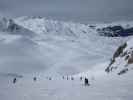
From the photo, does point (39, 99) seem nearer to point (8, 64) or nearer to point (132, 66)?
point (132, 66)

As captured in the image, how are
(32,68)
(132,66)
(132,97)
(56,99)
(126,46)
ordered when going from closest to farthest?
(132,97)
(56,99)
(132,66)
(126,46)
(32,68)

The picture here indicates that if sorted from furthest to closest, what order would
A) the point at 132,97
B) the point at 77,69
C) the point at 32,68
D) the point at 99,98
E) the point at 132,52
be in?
the point at 32,68, the point at 77,69, the point at 132,52, the point at 99,98, the point at 132,97

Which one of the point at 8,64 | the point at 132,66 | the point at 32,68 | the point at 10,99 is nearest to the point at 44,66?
the point at 32,68

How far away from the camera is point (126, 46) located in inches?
2084

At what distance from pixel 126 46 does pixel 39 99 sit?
3750cm

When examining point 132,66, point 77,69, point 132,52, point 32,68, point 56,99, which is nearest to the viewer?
point 56,99

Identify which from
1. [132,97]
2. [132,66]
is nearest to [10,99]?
[132,97]

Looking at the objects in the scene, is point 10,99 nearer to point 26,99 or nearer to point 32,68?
point 26,99

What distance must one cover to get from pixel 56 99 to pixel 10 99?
12.0 feet

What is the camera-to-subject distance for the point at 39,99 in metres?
18.6

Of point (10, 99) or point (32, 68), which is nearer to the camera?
point (10, 99)

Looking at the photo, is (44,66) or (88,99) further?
(44,66)

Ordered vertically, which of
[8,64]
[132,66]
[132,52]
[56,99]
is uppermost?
[8,64]

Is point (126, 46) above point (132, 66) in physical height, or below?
above
